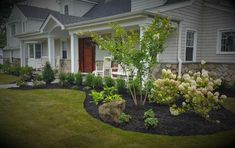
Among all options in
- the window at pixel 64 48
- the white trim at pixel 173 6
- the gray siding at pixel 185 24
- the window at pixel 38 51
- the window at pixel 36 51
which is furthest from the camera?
the window at pixel 38 51

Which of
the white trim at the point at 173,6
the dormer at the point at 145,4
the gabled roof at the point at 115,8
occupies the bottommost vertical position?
the white trim at the point at 173,6

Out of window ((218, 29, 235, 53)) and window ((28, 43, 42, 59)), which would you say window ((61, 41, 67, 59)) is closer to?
window ((28, 43, 42, 59))

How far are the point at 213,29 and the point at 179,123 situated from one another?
688cm

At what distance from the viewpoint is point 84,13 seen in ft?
58.3

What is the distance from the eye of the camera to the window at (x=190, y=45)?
32.6 feet

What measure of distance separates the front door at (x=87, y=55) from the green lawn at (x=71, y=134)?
7.96 meters

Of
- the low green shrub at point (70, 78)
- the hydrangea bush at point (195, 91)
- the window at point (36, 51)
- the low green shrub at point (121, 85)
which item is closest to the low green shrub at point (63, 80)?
the low green shrub at point (70, 78)

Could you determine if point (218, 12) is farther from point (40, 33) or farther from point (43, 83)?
point (40, 33)

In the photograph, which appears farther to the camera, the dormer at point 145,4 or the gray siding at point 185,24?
the dormer at point 145,4

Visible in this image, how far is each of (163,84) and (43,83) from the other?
20.8 feet

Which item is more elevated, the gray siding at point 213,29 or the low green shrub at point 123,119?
the gray siding at point 213,29

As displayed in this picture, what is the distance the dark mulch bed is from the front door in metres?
8.01

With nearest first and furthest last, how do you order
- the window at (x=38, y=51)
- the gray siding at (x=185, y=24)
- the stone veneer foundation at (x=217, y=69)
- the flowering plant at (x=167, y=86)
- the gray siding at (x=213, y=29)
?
the flowering plant at (x=167, y=86) < the stone veneer foundation at (x=217, y=69) < the gray siding at (x=213, y=29) < the gray siding at (x=185, y=24) < the window at (x=38, y=51)

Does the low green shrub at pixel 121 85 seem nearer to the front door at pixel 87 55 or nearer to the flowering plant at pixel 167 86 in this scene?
the flowering plant at pixel 167 86
